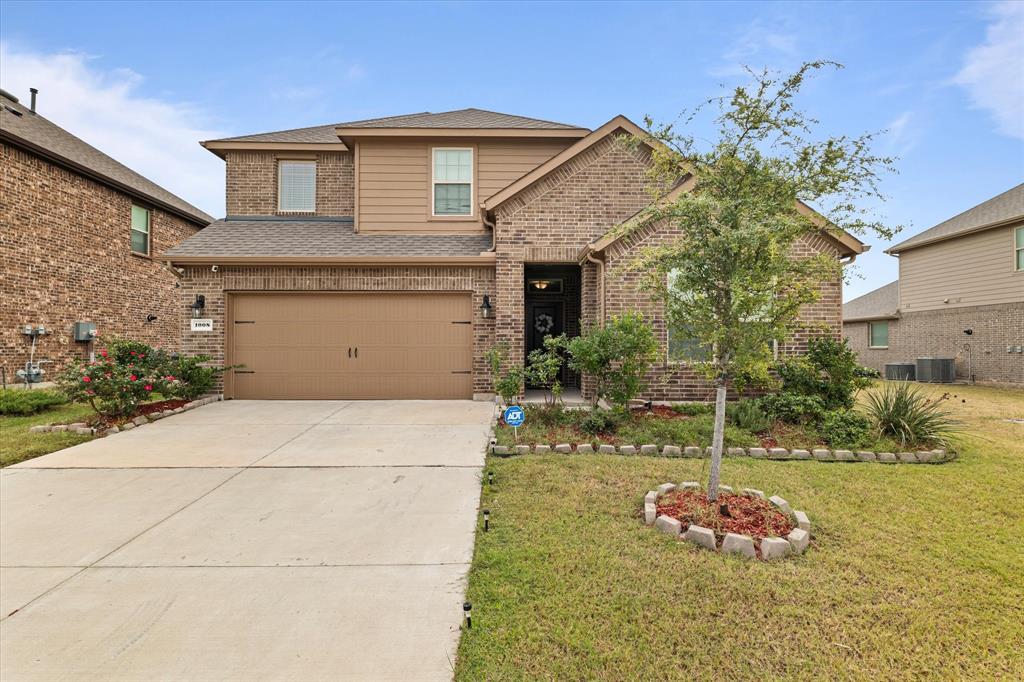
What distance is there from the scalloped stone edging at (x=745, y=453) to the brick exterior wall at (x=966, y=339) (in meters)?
11.6

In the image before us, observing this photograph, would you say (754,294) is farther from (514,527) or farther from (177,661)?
(177,661)

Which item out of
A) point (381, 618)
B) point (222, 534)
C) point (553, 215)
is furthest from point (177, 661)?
point (553, 215)

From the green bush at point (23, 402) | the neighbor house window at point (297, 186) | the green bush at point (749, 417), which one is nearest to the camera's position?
the green bush at point (749, 417)

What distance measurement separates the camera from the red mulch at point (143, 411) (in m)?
7.14

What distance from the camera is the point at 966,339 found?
15266 millimetres

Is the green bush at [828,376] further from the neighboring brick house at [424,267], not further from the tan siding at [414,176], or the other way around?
the tan siding at [414,176]

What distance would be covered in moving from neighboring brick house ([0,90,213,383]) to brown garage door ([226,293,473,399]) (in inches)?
Answer: 71.4

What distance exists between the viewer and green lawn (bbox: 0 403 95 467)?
224 inches

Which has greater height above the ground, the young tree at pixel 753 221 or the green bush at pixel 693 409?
the young tree at pixel 753 221

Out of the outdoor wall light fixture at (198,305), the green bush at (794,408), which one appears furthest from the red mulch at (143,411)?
the green bush at (794,408)

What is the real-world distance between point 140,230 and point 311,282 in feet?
32.6

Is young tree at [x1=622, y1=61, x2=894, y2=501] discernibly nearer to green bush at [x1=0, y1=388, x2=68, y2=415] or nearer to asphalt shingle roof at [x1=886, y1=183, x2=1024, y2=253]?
green bush at [x1=0, y1=388, x2=68, y2=415]

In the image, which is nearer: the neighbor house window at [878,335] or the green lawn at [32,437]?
the green lawn at [32,437]

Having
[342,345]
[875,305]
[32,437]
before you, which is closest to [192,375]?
[32,437]
